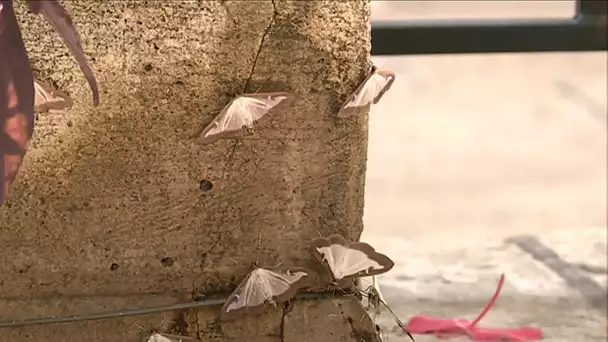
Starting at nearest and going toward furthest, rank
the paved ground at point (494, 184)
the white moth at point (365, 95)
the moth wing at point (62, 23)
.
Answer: the moth wing at point (62, 23) < the white moth at point (365, 95) < the paved ground at point (494, 184)

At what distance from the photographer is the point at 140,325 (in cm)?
74

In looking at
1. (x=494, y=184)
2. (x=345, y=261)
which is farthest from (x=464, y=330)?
(x=494, y=184)

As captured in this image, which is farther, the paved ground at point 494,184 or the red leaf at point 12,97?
the paved ground at point 494,184

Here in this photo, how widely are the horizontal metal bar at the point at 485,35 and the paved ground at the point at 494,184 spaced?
0.50 ft

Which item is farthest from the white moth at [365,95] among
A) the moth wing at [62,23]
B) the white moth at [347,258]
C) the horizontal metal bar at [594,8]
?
the horizontal metal bar at [594,8]

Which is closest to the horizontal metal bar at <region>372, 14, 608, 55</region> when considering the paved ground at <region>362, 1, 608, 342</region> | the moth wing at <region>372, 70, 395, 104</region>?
the paved ground at <region>362, 1, 608, 342</region>

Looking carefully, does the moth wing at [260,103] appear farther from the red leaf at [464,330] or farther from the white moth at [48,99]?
the red leaf at [464,330]

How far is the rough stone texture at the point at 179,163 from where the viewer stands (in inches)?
26.1

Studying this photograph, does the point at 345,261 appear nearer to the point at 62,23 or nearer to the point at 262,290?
the point at 262,290

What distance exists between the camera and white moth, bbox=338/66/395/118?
68cm

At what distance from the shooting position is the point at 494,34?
1262 millimetres

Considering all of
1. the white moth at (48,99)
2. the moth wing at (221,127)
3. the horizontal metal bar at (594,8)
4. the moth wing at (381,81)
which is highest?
the horizontal metal bar at (594,8)

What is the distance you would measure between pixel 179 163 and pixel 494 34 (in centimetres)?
71

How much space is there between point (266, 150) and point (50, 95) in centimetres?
17
